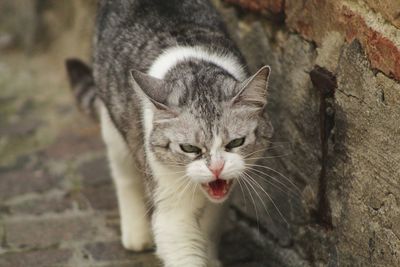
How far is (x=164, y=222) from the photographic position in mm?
3146

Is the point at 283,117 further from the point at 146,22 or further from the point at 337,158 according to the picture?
the point at 146,22

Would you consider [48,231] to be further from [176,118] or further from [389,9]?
[389,9]

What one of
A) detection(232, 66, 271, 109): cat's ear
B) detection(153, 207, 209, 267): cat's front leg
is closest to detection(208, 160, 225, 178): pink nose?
detection(232, 66, 271, 109): cat's ear

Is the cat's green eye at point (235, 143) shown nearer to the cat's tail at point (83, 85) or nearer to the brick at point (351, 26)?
the brick at point (351, 26)

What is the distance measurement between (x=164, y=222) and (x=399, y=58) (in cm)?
120

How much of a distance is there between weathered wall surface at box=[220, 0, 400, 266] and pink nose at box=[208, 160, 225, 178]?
52cm

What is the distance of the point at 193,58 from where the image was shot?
3.16 meters

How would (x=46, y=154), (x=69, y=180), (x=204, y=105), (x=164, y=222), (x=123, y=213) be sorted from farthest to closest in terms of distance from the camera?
1. (x=46, y=154)
2. (x=69, y=180)
3. (x=123, y=213)
4. (x=164, y=222)
5. (x=204, y=105)

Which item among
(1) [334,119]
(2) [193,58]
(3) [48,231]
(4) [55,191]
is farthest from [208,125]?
(4) [55,191]

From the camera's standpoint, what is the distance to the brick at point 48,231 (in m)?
3.75

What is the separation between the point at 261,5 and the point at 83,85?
126 centimetres

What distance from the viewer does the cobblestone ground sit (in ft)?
12.0

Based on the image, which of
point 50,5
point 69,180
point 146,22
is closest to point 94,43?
point 146,22

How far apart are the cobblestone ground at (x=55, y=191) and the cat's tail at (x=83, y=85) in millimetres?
463
